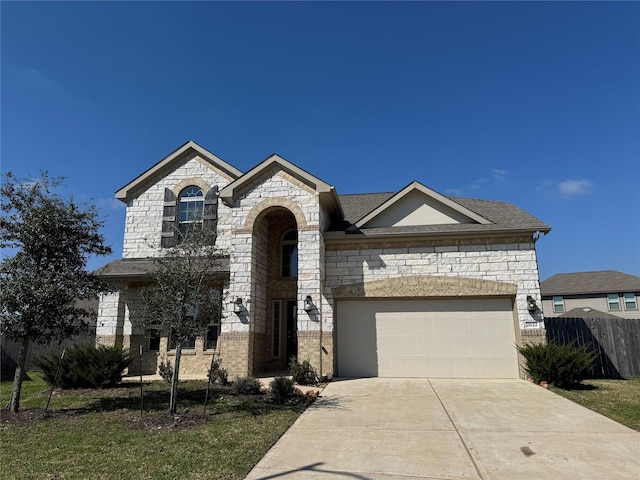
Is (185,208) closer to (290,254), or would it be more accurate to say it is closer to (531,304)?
(290,254)

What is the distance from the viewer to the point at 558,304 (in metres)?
33.3

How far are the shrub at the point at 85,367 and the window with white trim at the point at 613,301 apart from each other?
3303 cm

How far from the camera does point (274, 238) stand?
16391mm

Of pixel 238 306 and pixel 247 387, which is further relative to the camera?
pixel 238 306

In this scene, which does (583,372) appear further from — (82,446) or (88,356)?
(88,356)

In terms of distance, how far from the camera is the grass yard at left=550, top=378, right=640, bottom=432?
326 inches

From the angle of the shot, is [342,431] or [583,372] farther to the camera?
[583,372]

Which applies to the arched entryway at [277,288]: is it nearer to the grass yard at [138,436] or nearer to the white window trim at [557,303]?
the grass yard at [138,436]

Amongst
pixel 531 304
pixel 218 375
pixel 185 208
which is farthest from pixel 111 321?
pixel 531 304

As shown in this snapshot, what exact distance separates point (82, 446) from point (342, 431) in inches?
166

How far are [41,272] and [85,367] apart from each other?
14.4 ft

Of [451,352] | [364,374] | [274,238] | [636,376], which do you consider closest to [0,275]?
[274,238]

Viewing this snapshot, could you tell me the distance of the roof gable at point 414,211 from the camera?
1474cm

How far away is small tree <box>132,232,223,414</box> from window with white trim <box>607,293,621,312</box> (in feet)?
106
